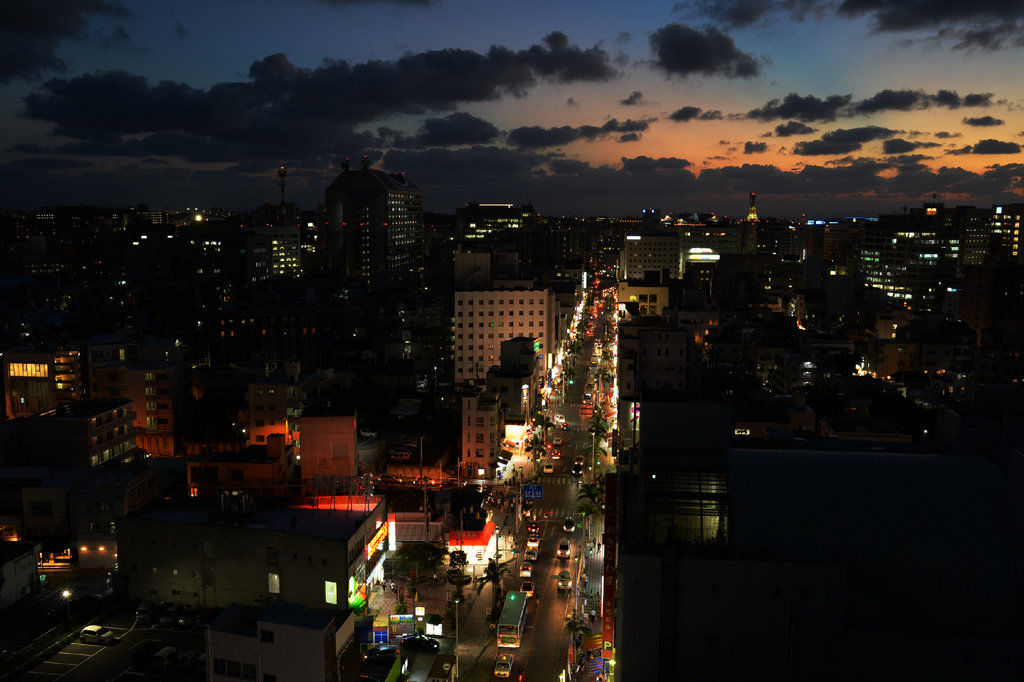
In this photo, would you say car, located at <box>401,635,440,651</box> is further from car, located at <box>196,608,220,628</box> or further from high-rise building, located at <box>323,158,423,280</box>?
high-rise building, located at <box>323,158,423,280</box>

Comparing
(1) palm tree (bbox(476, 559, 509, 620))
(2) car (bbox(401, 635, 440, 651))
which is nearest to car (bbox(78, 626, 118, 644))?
(2) car (bbox(401, 635, 440, 651))

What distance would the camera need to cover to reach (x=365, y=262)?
112 m

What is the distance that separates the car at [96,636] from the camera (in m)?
21.9

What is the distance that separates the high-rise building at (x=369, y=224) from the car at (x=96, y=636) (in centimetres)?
8779

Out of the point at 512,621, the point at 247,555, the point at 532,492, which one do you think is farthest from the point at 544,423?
the point at 512,621

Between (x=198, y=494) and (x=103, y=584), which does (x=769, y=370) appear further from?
(x=103, y=584)

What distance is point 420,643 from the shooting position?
21.5m

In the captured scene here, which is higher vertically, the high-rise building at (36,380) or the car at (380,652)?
the high-rise building at (36,380)

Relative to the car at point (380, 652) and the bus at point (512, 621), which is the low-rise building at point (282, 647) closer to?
the car at point (380, 652)

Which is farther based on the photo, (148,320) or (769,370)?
(148,320)

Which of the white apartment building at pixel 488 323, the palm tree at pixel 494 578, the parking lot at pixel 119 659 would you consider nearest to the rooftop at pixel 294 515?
the parking lot at pixel 119 659

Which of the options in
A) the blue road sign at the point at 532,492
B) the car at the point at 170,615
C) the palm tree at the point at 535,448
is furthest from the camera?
the palm tree at the point at 535,448

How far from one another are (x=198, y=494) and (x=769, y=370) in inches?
1466

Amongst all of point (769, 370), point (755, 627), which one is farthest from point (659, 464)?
point (769, 370)
